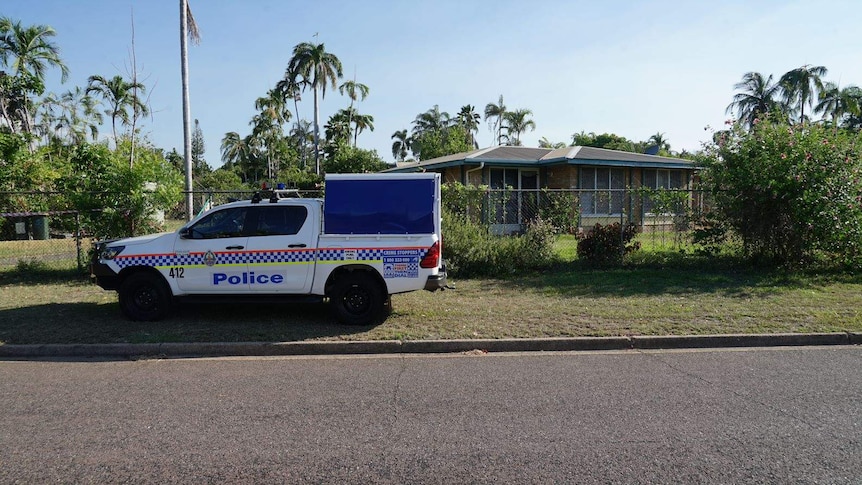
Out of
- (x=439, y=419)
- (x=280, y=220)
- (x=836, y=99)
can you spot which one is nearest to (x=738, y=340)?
(x=439, y=419)

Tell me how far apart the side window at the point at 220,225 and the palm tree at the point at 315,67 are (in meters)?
35.8

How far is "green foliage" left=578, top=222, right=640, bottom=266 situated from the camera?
12.7m

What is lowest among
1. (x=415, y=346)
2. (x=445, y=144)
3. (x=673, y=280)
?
(x=415, y=346)

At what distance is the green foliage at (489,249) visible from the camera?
11.9 meters

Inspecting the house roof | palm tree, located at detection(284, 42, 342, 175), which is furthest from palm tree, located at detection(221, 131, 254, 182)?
the house roof

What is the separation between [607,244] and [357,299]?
23.0ft

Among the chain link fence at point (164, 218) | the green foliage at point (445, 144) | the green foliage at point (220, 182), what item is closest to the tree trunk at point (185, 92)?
the chain link fence at point (164, 218)

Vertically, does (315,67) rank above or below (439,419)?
above

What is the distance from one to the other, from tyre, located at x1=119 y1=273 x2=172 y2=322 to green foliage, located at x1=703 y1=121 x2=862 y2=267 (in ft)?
37.2

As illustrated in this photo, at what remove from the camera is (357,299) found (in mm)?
7973

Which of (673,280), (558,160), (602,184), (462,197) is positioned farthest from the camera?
(602,184)

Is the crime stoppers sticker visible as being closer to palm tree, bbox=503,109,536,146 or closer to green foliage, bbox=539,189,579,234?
green foliage, bbox=539,189,579,234

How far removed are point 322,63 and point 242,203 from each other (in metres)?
38.7

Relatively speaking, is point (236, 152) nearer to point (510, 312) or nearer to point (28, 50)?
point (28, 50)
